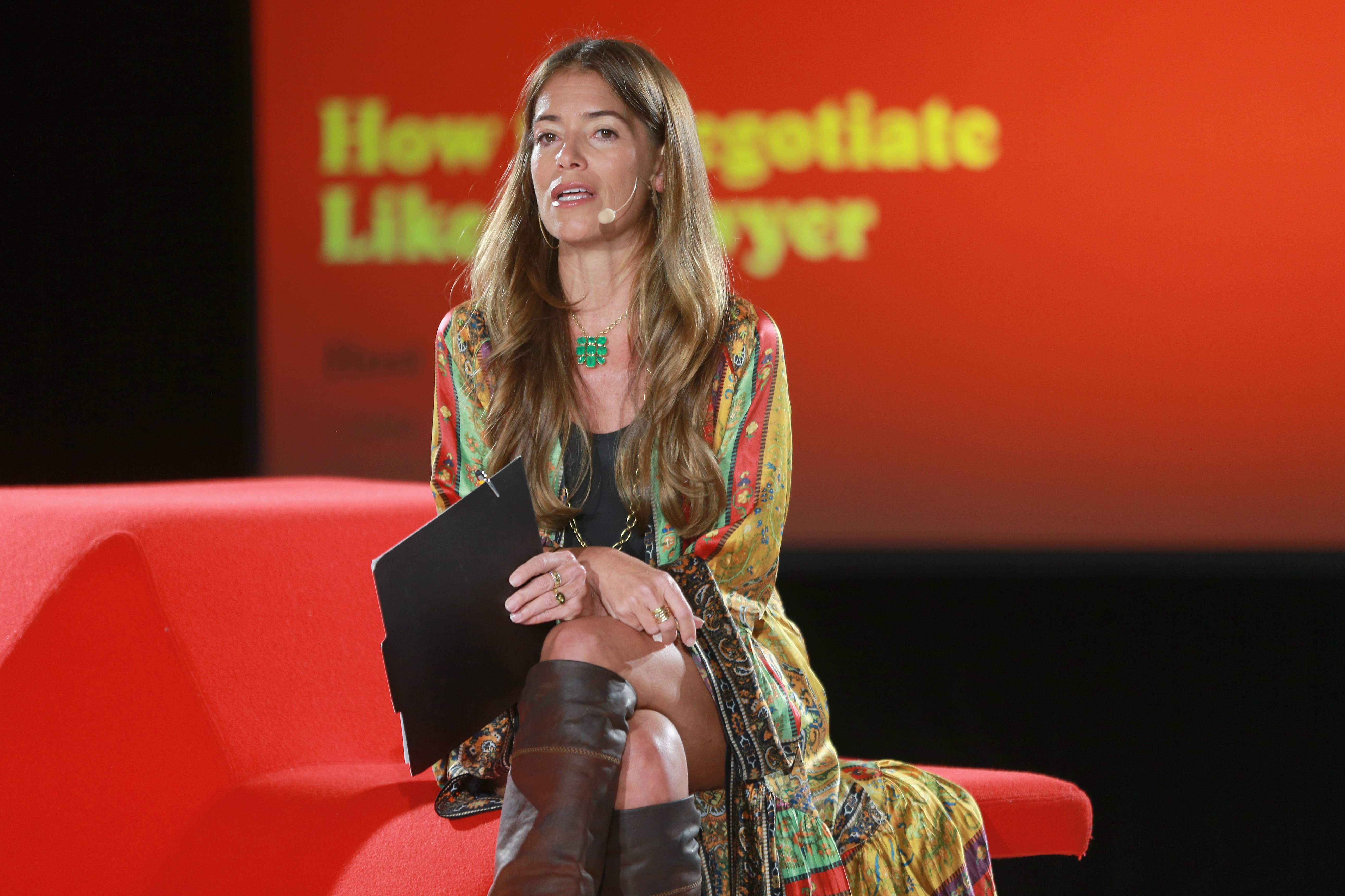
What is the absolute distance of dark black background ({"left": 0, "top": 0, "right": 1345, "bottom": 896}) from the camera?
334 centimetres

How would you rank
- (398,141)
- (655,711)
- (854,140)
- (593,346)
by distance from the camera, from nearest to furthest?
(655,711) → (593,346) → (854,140) → (398,141)

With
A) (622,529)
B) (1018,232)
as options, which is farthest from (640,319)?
(1018,232)

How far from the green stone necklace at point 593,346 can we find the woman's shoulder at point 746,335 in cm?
15

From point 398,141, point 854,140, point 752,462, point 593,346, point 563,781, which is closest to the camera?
point 563,781

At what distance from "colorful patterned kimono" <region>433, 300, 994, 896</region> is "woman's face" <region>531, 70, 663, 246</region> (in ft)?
0.71

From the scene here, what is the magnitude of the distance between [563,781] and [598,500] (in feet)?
1.68

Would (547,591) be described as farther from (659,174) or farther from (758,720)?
(659,174)

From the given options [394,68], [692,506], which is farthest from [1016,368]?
[692,506]

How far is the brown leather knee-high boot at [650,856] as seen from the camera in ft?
4.31

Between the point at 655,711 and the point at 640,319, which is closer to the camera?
the point at 655,711

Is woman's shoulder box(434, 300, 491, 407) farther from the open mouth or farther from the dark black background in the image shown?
the dark black background

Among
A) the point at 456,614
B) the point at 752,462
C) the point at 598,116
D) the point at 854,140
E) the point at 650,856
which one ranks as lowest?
the point at 650,856

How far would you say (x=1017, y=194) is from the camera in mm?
3930

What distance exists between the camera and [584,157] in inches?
68.3
